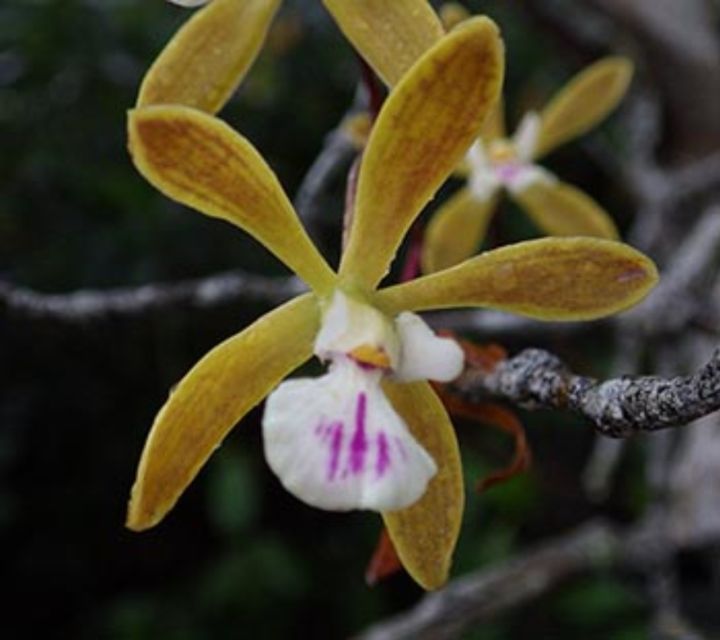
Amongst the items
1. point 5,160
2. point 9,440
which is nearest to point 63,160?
point 5,160

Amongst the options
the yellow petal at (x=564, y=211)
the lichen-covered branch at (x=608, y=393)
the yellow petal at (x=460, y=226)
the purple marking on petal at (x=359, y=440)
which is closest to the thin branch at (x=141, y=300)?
the yellow petal at (x=460, y=226)

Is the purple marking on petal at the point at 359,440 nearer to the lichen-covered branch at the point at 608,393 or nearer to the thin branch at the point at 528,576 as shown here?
the lichen-covered branch at the point at 608,393

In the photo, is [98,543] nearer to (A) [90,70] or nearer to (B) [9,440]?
(B) [9,440]

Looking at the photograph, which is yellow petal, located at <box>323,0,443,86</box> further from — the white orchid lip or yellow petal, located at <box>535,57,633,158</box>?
yellow petal, located at <box>535,57,633,158</box>

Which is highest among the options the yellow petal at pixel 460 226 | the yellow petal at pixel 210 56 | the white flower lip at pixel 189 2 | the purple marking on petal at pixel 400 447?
the white flower lip at pixel 189 2

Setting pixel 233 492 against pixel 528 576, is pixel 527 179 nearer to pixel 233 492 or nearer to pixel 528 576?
pixel 528 576
